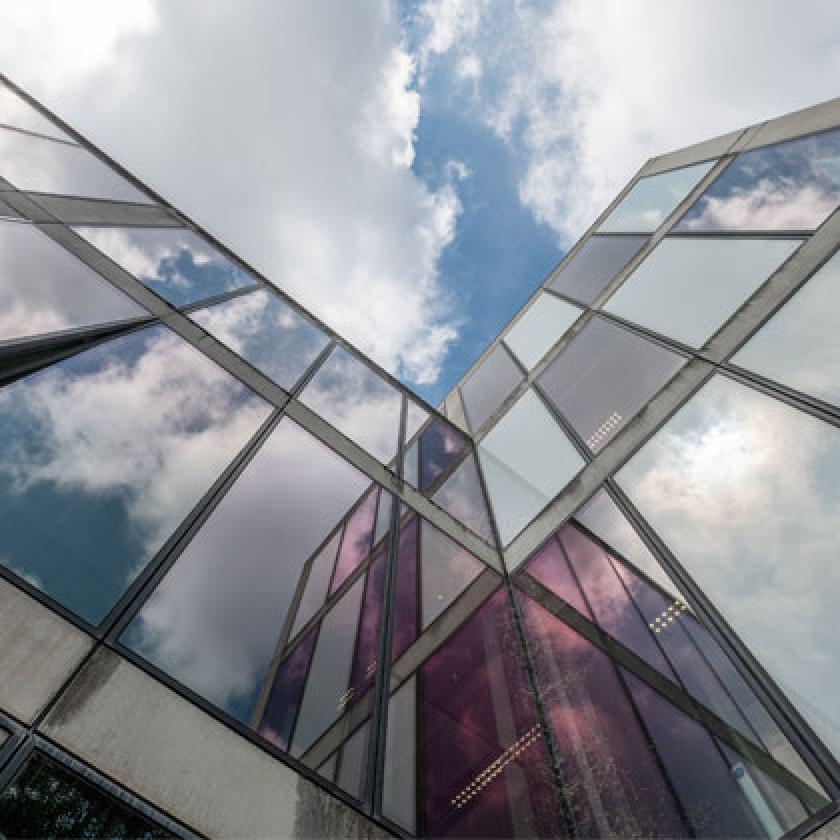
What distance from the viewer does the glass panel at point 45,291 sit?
5.16 meters

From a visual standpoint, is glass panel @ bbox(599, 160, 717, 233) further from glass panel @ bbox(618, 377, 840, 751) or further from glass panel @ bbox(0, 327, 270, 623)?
glass panel @ bbox(0, 327, 270, 623)

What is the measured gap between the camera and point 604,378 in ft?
29.1

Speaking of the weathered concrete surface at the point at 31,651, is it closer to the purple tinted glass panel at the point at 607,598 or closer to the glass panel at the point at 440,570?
the glass panel at the point at 440,570

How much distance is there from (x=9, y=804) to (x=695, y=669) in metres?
5.07

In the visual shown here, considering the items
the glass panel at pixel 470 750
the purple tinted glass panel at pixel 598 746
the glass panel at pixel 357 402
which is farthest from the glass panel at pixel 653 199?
the glass panel at pixel 470 750

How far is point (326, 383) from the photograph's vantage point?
31.2 feet

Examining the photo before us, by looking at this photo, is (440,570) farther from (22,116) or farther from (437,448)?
(22,116)

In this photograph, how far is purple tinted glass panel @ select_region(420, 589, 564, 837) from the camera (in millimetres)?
4398

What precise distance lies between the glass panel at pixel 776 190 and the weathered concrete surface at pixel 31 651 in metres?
8.28

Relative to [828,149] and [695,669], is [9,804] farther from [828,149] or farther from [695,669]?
[828,149]

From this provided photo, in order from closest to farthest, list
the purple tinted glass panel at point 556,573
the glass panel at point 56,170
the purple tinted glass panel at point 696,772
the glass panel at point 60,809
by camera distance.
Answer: the glass panel at point 60,809, the purple tinted glass panel at point 696,772, the purple tinted glass panel at point 556,573, the glass panel at point 56,170

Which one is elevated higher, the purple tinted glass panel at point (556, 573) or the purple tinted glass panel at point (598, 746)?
the purple tinted glass panel at point (556, 573)

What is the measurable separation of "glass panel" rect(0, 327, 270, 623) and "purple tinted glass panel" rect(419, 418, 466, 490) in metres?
4.00

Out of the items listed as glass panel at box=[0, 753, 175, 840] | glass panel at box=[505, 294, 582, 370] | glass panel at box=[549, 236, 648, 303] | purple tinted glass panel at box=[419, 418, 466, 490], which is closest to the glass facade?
glass panel at box=[0, 753, 175, 840]
